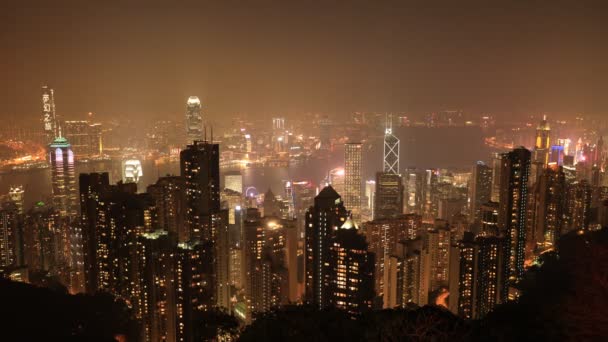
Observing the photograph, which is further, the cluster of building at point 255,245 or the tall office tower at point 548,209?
the tall office tower at point 548,209

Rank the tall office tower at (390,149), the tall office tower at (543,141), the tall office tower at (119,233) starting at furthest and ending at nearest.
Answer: the tall office tower at (390,149)
the tall office tower at (543,141)
the tall office tower at (119,233)

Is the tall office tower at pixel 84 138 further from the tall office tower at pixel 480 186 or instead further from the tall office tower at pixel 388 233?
the tall office tower at pixel 480 186

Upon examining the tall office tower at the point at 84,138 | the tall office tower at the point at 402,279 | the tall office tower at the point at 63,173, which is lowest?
the tall office tower at the point at 402,279

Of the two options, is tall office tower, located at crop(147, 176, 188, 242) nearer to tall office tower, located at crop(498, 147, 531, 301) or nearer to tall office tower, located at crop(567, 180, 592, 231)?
tall office tower, located at crop(498, 147, 531, 301)

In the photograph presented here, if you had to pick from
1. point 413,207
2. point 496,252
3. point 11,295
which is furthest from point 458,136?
point 11,295

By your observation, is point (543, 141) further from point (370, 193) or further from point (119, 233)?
point (119, 233)

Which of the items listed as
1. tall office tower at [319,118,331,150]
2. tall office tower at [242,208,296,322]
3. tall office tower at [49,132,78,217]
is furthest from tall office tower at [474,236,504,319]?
tall office tower at [319,118,331,150]

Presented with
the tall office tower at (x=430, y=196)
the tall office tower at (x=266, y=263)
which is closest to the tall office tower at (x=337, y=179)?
the tall office tower at (x=430, y=196)
